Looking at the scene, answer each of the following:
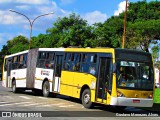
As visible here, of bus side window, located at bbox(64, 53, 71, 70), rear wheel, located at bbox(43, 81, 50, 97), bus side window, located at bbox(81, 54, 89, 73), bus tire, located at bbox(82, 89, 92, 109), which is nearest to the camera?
bus tire, located at bbox(82, 89, 92, 109)

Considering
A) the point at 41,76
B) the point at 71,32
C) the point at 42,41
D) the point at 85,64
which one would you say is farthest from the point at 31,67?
the point at 42,41

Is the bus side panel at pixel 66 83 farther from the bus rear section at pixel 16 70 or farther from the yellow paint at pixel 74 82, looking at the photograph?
the bus rear section at pixel 16 70

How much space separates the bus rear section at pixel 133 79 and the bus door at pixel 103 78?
0.51 m

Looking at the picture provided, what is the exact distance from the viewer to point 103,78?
57.0 feet

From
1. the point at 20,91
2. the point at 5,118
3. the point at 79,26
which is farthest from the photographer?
the point at 79,26

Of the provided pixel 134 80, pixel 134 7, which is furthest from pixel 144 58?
pixel 134 7

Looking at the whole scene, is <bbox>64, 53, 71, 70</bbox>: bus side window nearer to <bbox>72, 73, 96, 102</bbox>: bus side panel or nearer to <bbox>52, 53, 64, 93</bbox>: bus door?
<bbox>52, 53, 64, 93</bbox>: bus door

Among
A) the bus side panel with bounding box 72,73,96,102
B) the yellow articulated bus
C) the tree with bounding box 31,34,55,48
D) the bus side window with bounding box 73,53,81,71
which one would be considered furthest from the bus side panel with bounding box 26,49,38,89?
the tree with bounding box 31,34,55,48

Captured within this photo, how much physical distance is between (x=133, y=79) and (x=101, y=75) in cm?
149

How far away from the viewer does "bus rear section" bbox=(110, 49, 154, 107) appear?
16406 millimetres

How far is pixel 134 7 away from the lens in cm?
5597

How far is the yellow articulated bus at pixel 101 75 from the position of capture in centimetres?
1655

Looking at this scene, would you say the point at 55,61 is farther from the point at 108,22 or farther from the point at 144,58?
the point at 108,22

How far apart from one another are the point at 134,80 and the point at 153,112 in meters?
2.23
